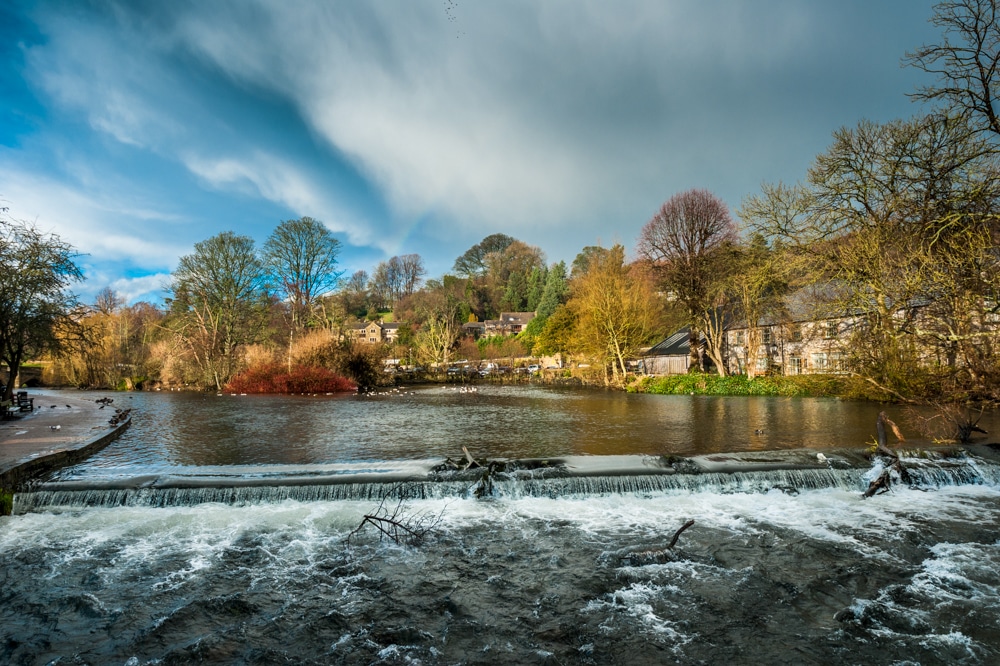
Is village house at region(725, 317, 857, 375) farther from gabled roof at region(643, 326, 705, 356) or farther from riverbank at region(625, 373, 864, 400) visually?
gabled roof at region(643, 326, 705, 356)

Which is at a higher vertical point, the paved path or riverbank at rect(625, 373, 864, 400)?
riverbank at rect(625, 373, 864, 400)

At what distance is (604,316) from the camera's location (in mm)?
34750

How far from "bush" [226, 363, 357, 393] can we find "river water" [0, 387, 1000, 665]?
1923cm

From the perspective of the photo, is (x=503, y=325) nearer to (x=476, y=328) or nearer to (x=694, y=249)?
(x=476, y=328)

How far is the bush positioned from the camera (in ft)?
101

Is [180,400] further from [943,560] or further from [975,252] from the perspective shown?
[975,252]

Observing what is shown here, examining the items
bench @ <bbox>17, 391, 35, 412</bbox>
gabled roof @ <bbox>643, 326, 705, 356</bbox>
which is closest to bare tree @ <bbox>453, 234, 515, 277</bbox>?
gabled roof @ <bbox>643, 326, 705, 356</bbox>

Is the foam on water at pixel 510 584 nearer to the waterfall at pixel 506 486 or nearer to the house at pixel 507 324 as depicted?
the waterfall at pixel 506 486

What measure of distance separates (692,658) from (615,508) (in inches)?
161

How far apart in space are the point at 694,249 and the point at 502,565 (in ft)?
103

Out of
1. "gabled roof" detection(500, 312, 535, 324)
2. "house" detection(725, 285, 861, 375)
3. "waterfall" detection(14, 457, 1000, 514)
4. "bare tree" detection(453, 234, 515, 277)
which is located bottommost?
"waterfall" detection(14, 457, 1000, 514)

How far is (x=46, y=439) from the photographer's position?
11.4 metres

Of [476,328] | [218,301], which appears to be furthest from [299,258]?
[476,328]

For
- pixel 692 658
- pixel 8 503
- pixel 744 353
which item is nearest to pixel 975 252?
pixel 692 658
